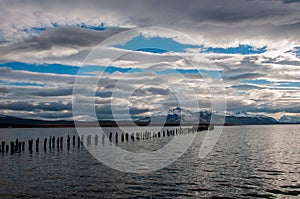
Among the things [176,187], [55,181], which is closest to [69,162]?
[55,181]

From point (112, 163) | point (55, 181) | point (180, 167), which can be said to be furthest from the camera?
point (112, 163)

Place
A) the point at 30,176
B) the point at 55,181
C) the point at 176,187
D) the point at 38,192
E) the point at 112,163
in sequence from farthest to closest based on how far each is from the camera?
the point at 112,163, the point at 30,176, the point at 55,181, the point at 176,187, the point at 38,192

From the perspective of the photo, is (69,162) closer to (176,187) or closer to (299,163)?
(176,187)

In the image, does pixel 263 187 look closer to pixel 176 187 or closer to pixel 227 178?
pixel 227 178

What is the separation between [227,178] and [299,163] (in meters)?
15.6

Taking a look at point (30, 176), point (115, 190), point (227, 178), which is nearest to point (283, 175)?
point (227, 178)

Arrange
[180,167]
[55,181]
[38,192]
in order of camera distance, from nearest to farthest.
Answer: [38,192] → [55,181] → [180,167]

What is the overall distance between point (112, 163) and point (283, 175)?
19.2 meters

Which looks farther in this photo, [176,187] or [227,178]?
[227,178]

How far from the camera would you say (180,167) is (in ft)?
125

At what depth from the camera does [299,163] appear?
4184 cm

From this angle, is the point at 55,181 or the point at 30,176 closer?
the point at 55,181

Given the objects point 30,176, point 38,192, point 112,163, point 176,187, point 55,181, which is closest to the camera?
point 38,192

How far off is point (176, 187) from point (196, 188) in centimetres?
156
